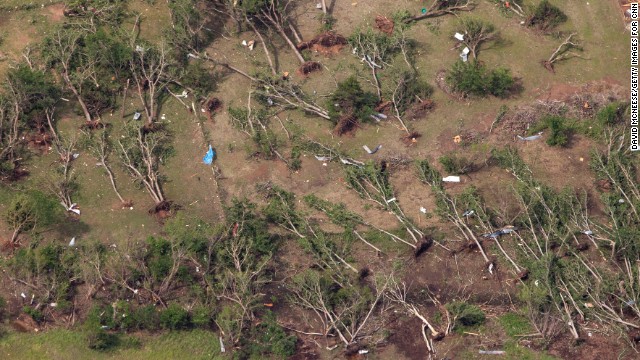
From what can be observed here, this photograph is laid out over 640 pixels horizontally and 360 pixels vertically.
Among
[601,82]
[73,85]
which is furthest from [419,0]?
[73,85]

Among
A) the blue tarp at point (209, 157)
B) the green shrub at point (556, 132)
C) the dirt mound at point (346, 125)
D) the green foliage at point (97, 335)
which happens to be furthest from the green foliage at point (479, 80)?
the green foliage at point (97, 335)

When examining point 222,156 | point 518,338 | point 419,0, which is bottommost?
point 518,338

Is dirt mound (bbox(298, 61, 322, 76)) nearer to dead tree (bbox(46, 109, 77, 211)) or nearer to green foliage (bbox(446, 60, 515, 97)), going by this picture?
green foliage (bbox(446, 60, 515, 97))

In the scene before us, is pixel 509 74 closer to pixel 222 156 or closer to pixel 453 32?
pixel 453 32

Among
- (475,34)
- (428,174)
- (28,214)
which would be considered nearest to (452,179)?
(428,174)

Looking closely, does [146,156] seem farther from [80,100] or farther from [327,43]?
[327,43]

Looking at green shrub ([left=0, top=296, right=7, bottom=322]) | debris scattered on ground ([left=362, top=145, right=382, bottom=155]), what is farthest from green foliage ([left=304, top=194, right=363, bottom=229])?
green shrub ([left=0, top=296, right=7, bottom=322])
